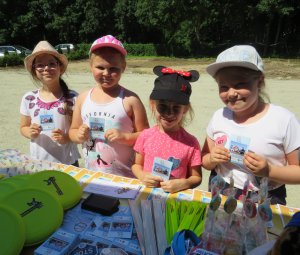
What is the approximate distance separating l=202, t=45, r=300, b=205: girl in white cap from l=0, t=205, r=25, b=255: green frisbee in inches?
44.1

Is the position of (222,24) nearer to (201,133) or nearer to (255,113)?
(201,133)

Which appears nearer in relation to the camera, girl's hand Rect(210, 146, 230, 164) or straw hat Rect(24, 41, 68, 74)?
girl's hand Rect(210, 146, 230, 164)

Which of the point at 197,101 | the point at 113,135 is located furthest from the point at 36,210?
the point at 197,101

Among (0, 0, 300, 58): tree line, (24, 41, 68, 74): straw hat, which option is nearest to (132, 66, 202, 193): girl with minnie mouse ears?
(24, 41, 68, 74): straw hat

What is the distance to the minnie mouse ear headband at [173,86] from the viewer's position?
1.88m

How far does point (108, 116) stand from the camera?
2.32 m

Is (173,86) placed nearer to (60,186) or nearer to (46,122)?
(60,186)

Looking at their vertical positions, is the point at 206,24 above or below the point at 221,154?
above

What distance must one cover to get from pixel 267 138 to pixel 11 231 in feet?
4.89

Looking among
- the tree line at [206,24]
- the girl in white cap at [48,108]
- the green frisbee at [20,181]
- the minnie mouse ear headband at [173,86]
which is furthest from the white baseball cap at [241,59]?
the tree line at [206,24]

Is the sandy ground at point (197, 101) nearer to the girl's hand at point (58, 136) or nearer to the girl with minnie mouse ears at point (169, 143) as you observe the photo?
the girl with minnie mouse ears at point (169, 143)

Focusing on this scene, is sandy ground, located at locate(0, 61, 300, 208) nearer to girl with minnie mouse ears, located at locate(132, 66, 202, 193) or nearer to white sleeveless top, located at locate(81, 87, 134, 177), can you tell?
white sleeveless top, located at locate(81, 87, 134, 177)

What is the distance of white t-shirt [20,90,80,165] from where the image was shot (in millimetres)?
2656

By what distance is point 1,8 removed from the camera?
35.8 meters
